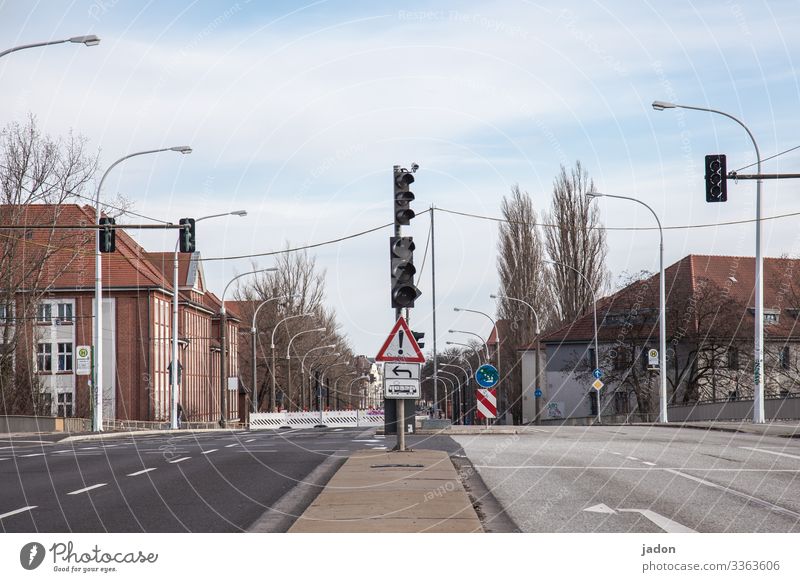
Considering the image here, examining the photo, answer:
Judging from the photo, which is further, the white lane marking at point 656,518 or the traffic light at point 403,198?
the traffic light at point 403,198

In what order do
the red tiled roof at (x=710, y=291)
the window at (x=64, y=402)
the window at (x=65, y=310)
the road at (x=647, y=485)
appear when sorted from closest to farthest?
the road at (x=647, y=485) → the red tiled roof at (x=710, y=291) → the window at (x=64, y=402) → the window at (x=65, y=310)

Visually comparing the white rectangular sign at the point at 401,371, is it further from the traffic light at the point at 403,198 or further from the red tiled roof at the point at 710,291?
the red tiled roof at the point at 710,291

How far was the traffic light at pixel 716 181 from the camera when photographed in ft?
79.9

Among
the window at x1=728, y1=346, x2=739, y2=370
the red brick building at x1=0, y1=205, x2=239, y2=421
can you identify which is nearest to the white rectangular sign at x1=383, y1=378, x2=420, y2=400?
the window at x1=728, y1=346, x2=739, y2=370

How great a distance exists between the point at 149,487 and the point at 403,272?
539 centimetres

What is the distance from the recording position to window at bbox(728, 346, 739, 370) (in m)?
65.3

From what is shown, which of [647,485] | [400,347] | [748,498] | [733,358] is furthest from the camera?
[733,358]

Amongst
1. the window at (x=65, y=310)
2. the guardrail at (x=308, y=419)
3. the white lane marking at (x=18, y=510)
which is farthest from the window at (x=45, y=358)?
the white lane marking at (x=18, y=510)

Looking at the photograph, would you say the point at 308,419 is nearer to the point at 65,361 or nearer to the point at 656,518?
the point at 65,361

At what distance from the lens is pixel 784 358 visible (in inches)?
2628

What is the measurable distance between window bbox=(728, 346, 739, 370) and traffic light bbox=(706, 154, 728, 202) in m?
42.9

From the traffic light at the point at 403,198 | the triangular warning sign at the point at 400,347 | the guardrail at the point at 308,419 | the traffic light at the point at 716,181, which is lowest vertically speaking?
the guardrail at the point at 308,419

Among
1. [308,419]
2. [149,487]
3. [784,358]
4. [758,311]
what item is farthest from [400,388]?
[308,419]

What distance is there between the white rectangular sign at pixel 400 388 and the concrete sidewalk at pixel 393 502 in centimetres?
110
